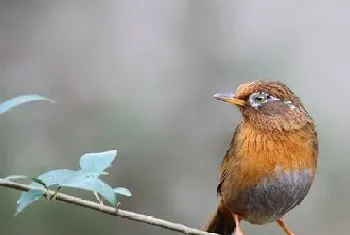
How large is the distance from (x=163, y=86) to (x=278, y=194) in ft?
16.0

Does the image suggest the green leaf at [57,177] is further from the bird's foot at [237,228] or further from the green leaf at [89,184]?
the bird's foot at [237,228]

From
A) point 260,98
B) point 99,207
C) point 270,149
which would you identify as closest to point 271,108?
point 260,98

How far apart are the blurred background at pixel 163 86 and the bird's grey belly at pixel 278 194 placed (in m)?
2.56

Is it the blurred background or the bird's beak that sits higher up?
the bird's beak

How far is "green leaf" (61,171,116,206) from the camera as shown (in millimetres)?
2586

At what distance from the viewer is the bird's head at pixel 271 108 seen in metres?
4.09

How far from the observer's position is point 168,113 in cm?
862

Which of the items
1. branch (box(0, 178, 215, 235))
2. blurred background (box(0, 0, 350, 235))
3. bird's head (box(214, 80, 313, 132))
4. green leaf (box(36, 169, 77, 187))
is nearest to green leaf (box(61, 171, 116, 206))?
green leaf (box(36, 169, 77, 187))

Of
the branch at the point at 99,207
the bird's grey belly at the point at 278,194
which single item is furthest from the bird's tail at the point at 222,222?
the branch at the point at 99,207

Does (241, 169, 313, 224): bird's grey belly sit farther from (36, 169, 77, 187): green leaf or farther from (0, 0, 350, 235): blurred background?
(0, 0, 350, 235): blurred background

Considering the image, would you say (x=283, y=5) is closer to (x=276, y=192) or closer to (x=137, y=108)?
(x=137, y=108)

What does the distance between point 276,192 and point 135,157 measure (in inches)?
141

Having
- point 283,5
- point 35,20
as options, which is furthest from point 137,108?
point 283,5

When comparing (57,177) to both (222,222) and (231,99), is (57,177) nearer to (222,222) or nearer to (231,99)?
(231,99)
